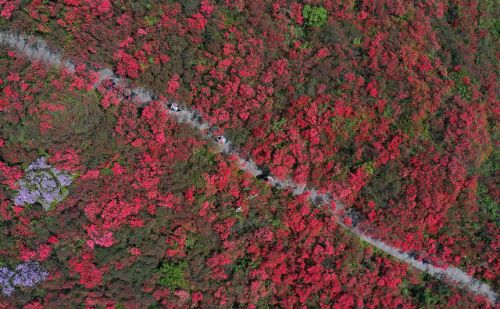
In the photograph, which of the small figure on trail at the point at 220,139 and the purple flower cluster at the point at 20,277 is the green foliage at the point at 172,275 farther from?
the small figure on trail at the point at 220,139

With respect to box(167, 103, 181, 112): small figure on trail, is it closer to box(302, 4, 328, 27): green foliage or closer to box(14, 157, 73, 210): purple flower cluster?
box(14, 157, 73, 210): purple flower cluster

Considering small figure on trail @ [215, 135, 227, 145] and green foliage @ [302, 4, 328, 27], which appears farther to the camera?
green foliage @ [302, 4, 328, 27]

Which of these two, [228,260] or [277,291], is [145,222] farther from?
[277,291]

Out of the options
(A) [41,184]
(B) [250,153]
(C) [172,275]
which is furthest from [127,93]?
(C) [172,275]

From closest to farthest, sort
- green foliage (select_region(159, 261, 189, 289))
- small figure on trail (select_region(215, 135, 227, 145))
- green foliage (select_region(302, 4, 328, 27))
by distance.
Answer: green foliage (select_region(159, 261, 189, 289))
small figure on trail (select_region(215, 135, 227, 145))
green foliage (select_region(302, 4, 328, 27))

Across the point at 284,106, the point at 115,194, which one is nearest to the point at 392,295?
the point at 284,106

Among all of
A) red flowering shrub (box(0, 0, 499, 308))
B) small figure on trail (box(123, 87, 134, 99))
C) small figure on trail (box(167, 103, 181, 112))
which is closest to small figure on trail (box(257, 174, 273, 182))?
red flowering shrub (box(0, 0, 499, 308))
